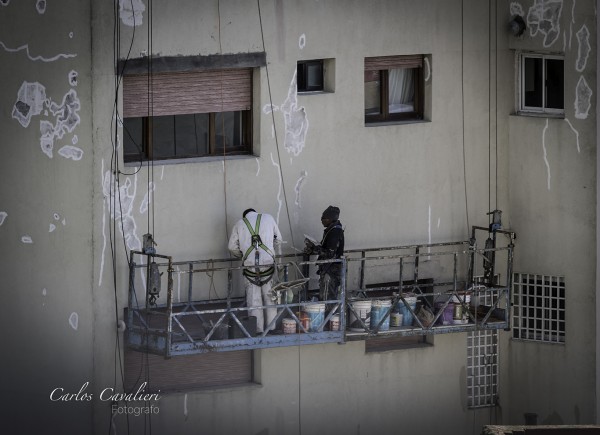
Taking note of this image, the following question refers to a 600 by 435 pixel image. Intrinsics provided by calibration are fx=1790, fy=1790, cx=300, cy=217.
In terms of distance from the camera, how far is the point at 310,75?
26.2 meters

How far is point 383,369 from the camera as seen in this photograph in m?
27.2

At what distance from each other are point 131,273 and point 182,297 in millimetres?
1018

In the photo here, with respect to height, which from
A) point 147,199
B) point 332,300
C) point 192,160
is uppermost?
point 192,160

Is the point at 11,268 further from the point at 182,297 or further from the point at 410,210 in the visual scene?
the point at 410,210

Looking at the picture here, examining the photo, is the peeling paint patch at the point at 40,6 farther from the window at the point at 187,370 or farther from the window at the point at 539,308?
the window at the point at 539,308

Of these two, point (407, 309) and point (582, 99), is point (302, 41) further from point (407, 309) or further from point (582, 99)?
point (582, 99)

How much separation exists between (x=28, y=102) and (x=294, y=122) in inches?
163

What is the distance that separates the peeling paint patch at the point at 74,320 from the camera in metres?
24.4

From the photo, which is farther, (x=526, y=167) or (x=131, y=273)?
(x=526, y=167)

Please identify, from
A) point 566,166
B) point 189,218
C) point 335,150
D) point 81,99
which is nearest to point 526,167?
point 566,166

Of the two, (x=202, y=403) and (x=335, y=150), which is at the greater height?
(x=335, y=150)

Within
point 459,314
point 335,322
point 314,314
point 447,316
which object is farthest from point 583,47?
point 314,314

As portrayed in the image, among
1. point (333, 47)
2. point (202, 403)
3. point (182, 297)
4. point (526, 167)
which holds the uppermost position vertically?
point (333, 47)

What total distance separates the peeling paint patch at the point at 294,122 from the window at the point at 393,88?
125 centimetres
